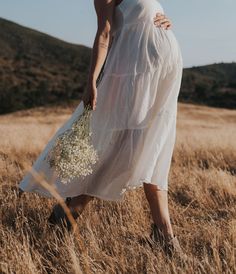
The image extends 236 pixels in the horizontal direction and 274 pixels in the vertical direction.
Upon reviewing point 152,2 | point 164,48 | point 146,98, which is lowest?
point 146,98

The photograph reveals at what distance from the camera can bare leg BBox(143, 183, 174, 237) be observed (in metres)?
3.41

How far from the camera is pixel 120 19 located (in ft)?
11.2

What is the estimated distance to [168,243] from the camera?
3.29m

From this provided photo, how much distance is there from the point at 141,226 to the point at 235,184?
1689 millimetres

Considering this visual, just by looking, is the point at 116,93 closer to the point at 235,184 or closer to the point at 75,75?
the point at 235,184

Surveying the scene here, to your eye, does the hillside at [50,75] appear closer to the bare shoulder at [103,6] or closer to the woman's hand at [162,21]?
the woman's hand at [162,21]

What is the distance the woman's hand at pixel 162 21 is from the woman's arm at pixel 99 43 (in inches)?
12.1

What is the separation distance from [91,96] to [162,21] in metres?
0.71

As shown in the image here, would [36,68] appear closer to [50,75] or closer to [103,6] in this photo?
[50,75]

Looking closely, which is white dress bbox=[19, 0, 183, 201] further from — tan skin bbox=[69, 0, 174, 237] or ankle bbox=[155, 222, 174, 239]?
ankle bbox=[155, 222, 174, 239]

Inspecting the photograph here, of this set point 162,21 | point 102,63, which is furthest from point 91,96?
point 162,21

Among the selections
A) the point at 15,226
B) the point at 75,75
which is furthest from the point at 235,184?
the point at 75,75

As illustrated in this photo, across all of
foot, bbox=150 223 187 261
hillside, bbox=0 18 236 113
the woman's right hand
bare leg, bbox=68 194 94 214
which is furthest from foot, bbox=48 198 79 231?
hillside, bbox=0 18 236 113

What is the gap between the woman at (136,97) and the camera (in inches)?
132
